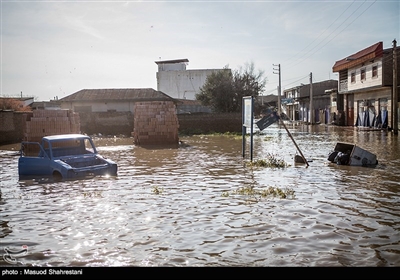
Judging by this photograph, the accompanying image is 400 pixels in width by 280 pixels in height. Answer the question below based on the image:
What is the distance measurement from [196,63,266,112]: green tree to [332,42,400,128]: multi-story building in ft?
29.2

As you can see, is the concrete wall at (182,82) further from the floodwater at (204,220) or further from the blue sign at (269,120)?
the floodwater at (204,220)

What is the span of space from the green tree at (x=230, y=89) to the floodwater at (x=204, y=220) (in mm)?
31818

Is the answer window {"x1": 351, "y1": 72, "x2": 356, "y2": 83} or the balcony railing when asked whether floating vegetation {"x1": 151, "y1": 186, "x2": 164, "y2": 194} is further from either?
the balcony railing

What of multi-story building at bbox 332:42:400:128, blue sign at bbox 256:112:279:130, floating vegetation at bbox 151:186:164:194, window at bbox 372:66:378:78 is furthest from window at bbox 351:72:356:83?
floating vegetation at bbox 151:186:164:194

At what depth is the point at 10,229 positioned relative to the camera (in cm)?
657

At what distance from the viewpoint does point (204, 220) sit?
22.9 ft

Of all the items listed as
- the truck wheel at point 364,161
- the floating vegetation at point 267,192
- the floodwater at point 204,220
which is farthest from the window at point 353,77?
the floating vegetation at point 267,192

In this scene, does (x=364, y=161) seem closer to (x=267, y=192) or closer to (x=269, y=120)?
(x=269, y=120)

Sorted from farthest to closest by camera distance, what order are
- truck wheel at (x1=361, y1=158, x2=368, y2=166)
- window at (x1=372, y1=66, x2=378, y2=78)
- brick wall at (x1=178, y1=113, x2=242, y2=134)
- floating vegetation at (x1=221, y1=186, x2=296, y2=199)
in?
brick wall at (x1=178, y1=113, x2=242, y2=134)
window at (x1=372, y1=66, x2=378, y2=78)
truck wheel at (x1=361, y1=158, x2=368, y2=166)
floating vegetation at (x1=221, y1=186, x2=296, y2=199)

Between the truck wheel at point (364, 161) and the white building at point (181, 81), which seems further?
the white building at point (181, 81)

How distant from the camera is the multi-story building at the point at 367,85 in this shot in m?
32.5

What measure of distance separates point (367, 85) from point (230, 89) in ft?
45.6

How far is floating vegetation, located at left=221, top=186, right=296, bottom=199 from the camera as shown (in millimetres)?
8830

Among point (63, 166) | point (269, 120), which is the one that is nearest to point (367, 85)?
point (269, 120)
